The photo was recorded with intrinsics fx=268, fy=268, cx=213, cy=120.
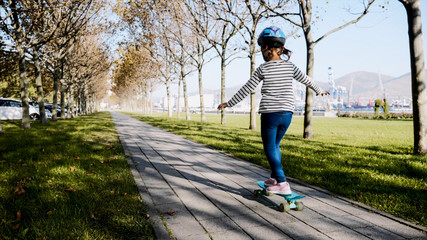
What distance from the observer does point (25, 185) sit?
13.2ft

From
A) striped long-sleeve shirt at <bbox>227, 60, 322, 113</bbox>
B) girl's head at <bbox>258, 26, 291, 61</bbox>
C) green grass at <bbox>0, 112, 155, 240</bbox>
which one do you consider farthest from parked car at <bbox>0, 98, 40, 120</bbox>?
girl's head at <bbox>258, 26, 291, 61</bbox>

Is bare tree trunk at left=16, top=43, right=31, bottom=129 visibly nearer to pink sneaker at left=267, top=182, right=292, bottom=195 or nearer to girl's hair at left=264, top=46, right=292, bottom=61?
girl's hair at left=264, top=46, right=292, bottom=61

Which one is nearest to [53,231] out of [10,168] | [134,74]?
[10,168]

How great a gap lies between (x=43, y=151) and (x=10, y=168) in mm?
2012

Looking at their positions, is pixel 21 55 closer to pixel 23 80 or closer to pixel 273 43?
pixel 23 80

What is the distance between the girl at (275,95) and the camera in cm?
336

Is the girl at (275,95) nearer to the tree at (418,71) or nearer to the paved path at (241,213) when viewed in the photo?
the paved path at (241,213)

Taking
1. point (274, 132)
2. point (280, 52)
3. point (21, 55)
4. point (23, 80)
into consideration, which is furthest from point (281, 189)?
point (23, 80)

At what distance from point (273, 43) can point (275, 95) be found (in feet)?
2.15

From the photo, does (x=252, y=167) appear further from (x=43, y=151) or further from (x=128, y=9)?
(x=128, y=9)

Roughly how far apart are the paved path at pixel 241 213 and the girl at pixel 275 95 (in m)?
0.45

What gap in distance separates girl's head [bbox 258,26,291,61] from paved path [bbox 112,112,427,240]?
187cm

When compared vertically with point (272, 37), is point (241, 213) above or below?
below

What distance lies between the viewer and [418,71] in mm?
7129
